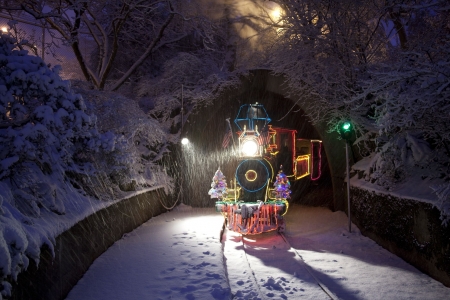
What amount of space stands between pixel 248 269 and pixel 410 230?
132 inches

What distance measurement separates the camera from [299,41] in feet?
43.3

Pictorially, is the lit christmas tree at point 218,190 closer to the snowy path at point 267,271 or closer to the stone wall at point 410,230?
the snowy path at point 267,271

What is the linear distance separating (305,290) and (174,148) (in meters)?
10.5

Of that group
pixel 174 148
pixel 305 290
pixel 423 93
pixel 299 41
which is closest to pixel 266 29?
pixel 299 41

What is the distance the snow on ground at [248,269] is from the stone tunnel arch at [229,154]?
149 inches

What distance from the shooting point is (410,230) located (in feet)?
23.9

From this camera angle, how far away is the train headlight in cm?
1065

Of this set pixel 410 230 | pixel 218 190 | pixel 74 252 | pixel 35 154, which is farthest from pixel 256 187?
pixel 35 154

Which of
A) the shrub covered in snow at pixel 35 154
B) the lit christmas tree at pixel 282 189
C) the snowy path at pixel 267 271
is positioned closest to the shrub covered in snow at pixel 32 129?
the shrub covered in snow at pixel 35 154

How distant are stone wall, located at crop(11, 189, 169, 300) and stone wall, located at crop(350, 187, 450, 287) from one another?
19.7 ft

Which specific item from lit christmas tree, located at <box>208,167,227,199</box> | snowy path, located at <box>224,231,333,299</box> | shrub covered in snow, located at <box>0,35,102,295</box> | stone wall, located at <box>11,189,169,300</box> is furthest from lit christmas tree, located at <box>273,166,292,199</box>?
shrub covered in snow, located at <box>0,35,102,295</box>

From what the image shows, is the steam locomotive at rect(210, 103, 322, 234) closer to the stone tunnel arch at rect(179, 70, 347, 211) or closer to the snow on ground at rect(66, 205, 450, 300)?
the snow on ground at rect(66, 205, 450, 300)

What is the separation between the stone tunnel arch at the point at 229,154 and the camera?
538 inches

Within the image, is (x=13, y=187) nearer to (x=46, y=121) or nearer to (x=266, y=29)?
(x=46, y=121)
